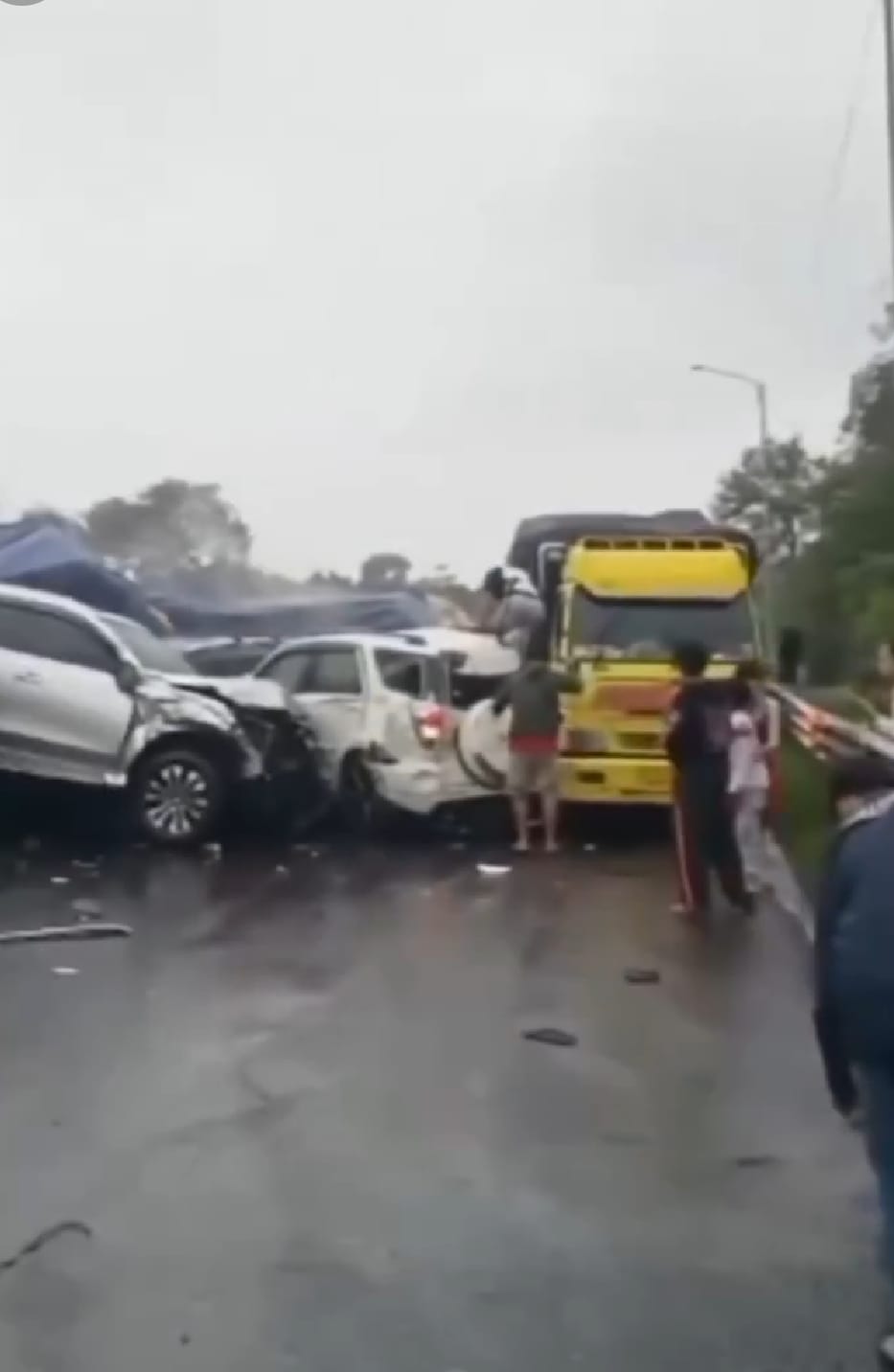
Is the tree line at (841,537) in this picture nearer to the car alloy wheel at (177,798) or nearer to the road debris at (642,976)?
the car alloy wheel at (177,798)

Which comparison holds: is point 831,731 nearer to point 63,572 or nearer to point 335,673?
point 335,673

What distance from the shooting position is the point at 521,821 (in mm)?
21219

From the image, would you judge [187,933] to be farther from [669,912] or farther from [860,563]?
[860,563]

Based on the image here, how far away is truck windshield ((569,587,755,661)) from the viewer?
74.6ft

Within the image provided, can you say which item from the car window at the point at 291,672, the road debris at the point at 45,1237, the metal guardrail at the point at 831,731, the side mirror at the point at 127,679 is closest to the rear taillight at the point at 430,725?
the car window at the point at 291,672

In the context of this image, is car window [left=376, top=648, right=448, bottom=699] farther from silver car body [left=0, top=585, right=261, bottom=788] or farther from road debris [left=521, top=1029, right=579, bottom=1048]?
road debris [left=521, top=1029, right=579, bottom=1048]

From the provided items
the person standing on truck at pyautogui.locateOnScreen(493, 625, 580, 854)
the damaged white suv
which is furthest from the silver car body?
the person standing on truck at pyautogui.locateOnScreen(493, 625, 580, 854)

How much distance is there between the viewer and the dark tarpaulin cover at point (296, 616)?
→ 1142 inches

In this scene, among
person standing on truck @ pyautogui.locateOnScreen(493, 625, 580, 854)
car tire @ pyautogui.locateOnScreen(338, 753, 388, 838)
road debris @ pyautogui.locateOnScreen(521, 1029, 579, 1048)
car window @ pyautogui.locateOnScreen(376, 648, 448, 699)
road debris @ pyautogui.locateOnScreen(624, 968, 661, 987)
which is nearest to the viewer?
road debris @ pyautogui.locateOnScreen(521, 1029, 579, 1048)

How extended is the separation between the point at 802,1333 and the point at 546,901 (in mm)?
10786

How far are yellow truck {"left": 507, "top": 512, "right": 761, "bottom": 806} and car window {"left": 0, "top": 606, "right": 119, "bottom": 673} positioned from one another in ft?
13.2

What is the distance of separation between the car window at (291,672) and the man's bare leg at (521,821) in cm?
243

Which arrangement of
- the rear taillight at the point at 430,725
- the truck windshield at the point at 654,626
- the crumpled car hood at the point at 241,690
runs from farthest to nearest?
the truck windshield at the point at 654,626, the rear taillight at the point at 430,725, the crumpled car hood at the point at 241,690

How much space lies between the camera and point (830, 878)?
641 centimetres
